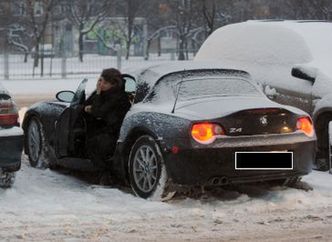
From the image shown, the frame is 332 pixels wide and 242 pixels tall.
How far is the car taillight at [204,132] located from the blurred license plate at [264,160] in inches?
10.8

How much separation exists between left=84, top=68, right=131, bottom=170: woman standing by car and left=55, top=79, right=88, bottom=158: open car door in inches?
6.8

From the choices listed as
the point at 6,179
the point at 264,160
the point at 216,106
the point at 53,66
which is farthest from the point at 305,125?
the point at 53,66

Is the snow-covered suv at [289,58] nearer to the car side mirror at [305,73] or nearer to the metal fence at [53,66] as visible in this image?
the car side mirror at [305,73]

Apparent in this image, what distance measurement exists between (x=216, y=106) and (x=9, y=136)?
1972mm

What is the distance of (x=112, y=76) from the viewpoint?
7.34m

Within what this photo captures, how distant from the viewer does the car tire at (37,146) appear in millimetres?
8422

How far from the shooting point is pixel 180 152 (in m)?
6.27

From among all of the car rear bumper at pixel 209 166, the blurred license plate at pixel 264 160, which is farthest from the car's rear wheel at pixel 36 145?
the blurred license plate at pixel 264 160

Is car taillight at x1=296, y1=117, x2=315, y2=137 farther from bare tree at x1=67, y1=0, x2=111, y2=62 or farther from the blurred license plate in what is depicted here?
bare tree at x1=67, y1=0, x2=111, y2=62

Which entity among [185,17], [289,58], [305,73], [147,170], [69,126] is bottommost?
[147,170]

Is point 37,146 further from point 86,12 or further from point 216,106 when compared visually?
point 86,12

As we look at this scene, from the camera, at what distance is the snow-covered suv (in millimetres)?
8266

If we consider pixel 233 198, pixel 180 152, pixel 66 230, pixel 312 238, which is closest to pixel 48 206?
pixel 66 230

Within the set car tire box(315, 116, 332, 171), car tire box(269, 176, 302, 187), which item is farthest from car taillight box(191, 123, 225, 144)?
car tire box(315, 116, 332, 171)
